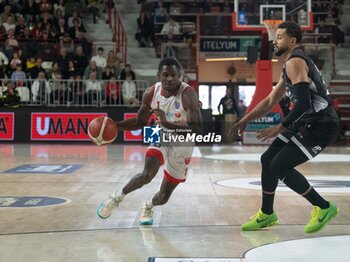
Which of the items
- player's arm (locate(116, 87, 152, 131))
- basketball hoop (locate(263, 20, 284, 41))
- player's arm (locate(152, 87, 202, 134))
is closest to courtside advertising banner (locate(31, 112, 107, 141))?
basketball hoop (locate(263, 20, 284, 41))

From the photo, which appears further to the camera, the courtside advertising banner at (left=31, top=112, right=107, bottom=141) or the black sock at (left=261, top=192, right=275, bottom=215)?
the courtside advertising banner at (left=31, top=112, right=107, bottom=141)

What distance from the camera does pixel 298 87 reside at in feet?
17.8

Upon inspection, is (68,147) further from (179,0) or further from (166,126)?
(166,126)

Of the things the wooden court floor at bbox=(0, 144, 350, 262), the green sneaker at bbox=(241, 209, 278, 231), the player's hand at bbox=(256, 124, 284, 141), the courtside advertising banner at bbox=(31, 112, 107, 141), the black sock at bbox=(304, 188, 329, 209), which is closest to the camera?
the wooden court floor at bbox=(0, 144, 350, 262)

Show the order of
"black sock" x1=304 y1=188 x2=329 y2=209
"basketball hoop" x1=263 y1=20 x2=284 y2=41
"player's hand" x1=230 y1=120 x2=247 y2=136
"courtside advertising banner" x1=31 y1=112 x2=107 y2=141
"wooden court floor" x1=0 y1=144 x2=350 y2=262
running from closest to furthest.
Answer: "wooden court floor" x1=0 y1=144 x2=350 y2=262 → "player's hand" x1=230 y1=120 x2=247 y2=136 → "black sock" x1=304 y1=188 x2=329 y2=209 → "basketball hoop" x1=263 y1=20 x2=284 y2=41 → "courtside advertising banner" x1=31 y1=112 x2=107 y2=141

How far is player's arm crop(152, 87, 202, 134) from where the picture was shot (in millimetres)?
5934

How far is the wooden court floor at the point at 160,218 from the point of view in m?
4.97

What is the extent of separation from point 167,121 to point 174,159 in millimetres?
388

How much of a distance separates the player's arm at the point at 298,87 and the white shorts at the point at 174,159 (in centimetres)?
114

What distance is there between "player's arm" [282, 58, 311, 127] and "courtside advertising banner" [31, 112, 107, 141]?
13600 millimetres

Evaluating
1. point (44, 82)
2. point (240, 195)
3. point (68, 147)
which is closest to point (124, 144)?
point (68, 147)

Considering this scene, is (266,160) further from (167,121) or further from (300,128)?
(167,121)

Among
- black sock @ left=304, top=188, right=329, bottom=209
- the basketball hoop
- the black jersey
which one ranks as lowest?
black sock @ left=304, top=188, right=329, bottom=209

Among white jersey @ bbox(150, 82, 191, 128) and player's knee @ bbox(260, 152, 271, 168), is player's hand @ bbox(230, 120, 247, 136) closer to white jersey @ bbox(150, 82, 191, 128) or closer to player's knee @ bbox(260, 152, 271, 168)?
player's knee @ bbox(260, 152, 271, 168)
